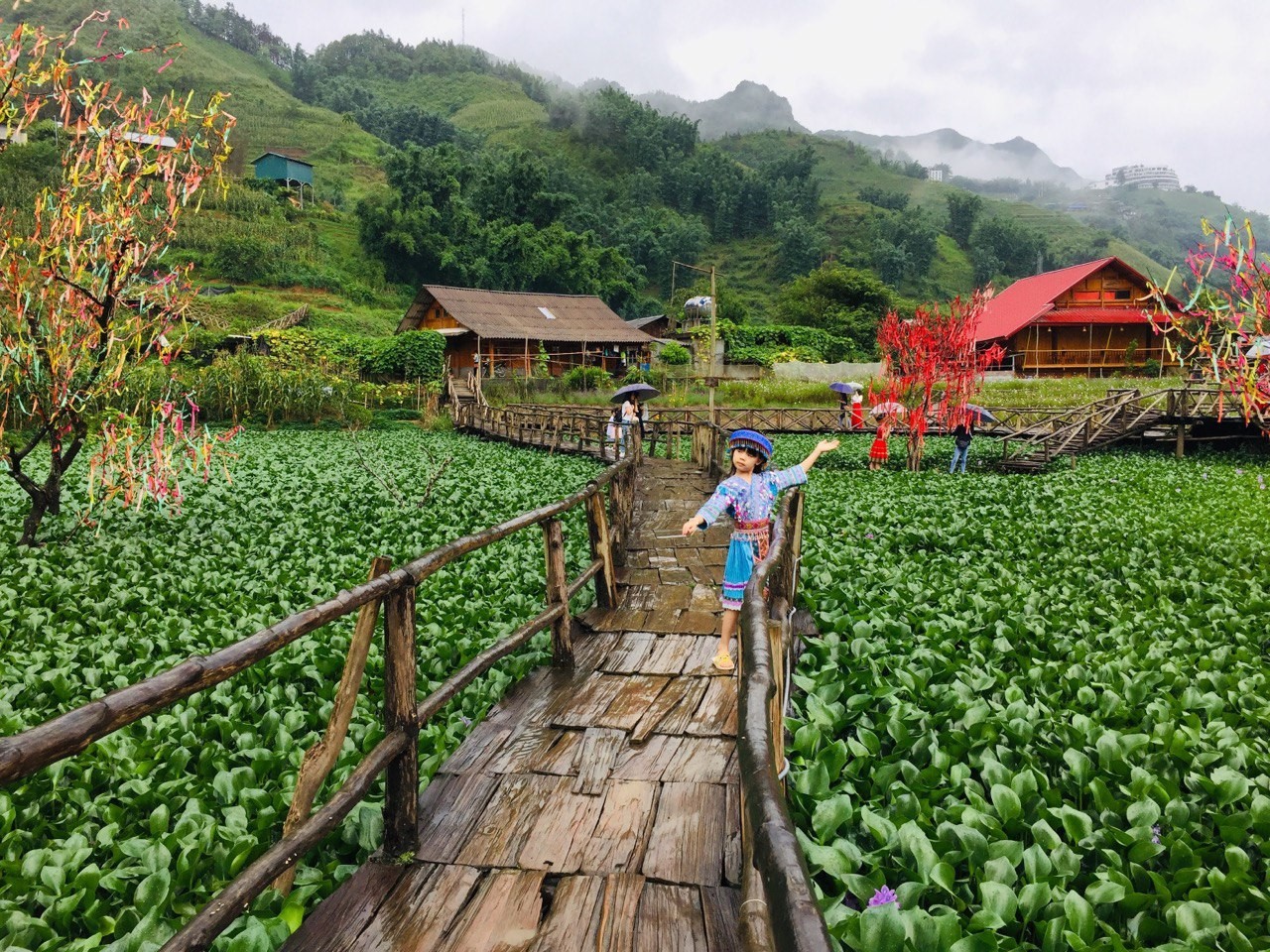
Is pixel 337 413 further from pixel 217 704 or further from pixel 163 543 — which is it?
pixel 217 704

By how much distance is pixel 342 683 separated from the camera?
3006 mm

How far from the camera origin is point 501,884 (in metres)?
2.86

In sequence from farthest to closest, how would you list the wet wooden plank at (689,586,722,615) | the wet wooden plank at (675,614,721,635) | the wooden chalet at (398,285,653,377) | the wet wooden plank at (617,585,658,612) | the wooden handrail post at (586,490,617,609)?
1. the wooden chalet at (398,285,653,377)
2. the wet wooden plank at (617,585,658,612)
3. the wet wooden plank at (689,586,722,615)
4. the wooden handrail post at (586,490,617,609)
5. the wet wooden plank at (675,614,721,635)

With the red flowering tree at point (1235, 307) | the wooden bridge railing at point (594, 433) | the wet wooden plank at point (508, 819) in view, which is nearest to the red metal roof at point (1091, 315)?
the wooden bridge railing at point (594, 433)

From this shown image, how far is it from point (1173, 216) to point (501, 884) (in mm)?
192530

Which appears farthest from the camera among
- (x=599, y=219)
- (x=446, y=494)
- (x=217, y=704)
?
(x=599, y=219)

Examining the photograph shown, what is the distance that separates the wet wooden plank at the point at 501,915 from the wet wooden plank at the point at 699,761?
938 millimetres

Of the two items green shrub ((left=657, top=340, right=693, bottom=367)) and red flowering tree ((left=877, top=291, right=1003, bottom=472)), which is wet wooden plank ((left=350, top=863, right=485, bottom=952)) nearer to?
red flowering tree ((left=877, top=291, right=1003, bottom=472))

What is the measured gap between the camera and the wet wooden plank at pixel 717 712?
4.12 meters

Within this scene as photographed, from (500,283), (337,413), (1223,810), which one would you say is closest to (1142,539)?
(1223,810)

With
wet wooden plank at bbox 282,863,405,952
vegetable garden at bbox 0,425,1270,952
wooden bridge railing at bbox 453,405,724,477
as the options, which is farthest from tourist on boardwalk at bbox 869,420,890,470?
wet wooden plank at bbox 282,863,405,952

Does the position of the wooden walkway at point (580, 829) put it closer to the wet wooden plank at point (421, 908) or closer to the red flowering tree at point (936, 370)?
the wet wooden plank at point (421, 908)

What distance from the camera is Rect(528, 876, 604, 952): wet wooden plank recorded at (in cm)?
251

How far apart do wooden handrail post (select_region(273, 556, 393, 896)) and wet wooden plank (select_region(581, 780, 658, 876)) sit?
102cm
